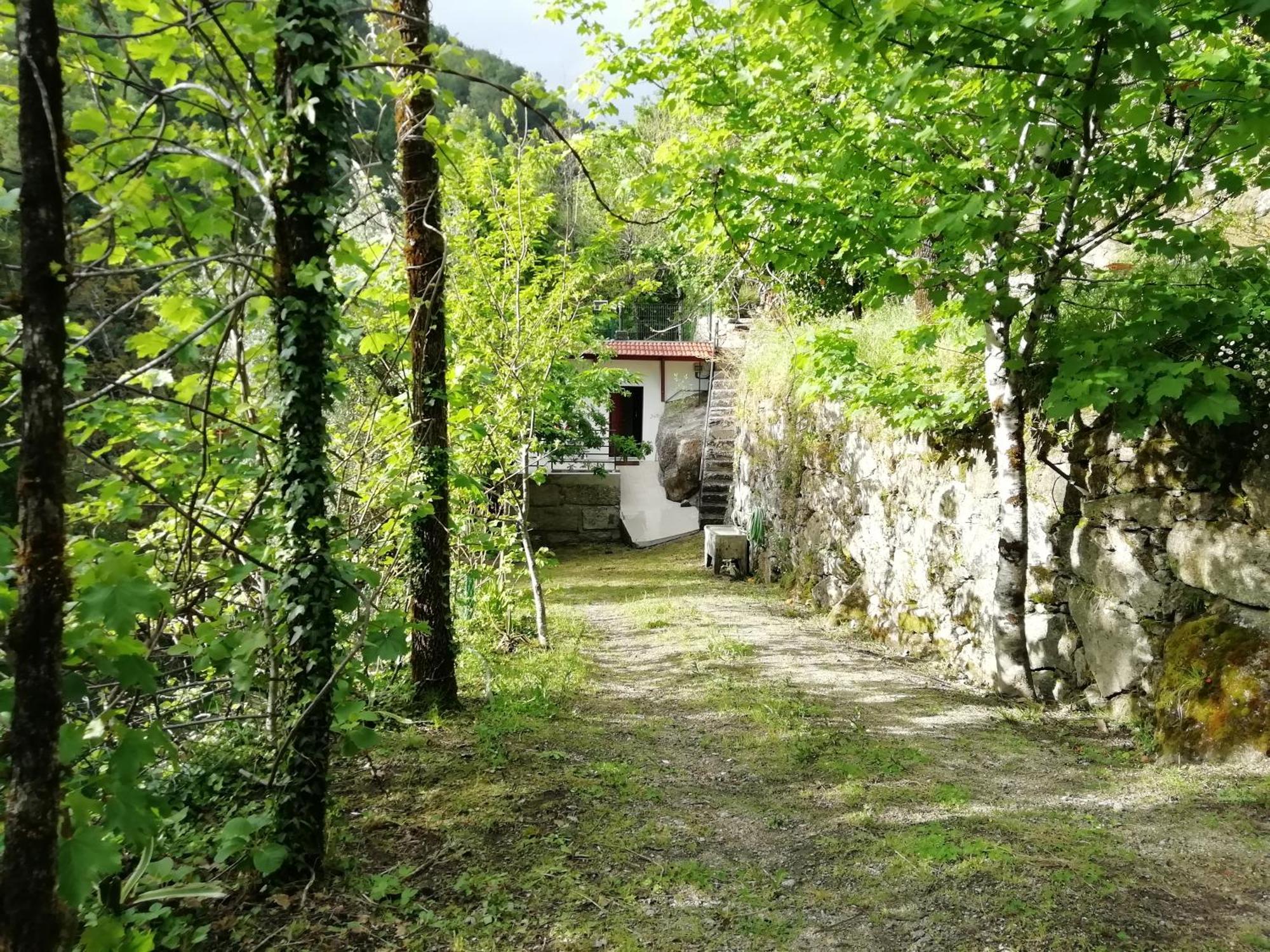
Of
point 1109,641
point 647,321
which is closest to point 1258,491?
point 1109,641

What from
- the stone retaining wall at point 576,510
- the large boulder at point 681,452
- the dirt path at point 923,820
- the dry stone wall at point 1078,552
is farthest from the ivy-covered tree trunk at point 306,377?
the large boulder at point 681,452

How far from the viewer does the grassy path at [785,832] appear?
2.75 metres

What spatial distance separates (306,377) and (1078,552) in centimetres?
481

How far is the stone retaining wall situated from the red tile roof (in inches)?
160

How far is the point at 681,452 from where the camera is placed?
18.2 m

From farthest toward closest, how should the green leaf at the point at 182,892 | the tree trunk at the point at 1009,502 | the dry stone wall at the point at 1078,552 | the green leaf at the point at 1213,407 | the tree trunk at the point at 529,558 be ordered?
the tree trunk at the point at 529,558 → the tree trunk at the point at 1009,502 → the dry stone wall at the point at 1078,552 → the green leaf at the point at 1213,407 → the green leaf at the point at 182,892

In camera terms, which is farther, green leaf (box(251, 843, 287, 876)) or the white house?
the white house

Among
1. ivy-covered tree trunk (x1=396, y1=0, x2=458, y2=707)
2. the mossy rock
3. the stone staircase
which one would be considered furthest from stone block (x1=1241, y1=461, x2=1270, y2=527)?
the stone staircase

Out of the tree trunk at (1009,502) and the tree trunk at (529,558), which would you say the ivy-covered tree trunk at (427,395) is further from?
the tree trunk at (1009,502)

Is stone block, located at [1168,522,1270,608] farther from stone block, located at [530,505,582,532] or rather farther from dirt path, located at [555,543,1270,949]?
stone block, located at [530,505,582,532]

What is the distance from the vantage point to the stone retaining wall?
55.9ft

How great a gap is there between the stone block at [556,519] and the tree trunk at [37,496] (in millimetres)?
15467

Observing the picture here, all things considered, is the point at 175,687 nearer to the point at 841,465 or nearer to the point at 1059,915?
the point at 1059,915

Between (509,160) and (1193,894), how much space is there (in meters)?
7.44
